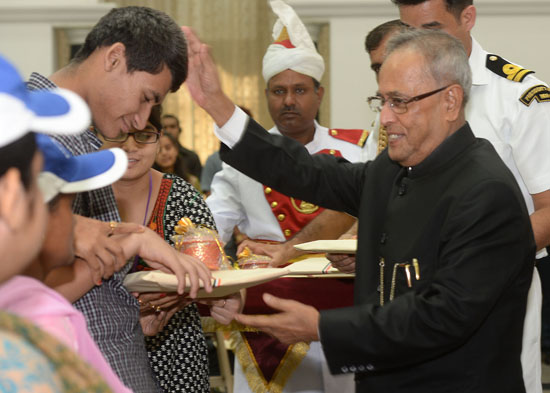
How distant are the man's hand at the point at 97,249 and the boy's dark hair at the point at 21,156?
79 centimetres

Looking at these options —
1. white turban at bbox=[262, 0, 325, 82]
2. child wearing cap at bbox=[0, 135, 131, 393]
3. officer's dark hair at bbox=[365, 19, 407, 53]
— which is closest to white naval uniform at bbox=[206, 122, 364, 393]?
white turban at bbox=[262, 0, 325, 82]

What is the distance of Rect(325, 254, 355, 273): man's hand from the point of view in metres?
2.69

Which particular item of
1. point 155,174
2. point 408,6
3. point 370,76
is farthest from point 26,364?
point 370,76

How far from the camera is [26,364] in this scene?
0.90 metres

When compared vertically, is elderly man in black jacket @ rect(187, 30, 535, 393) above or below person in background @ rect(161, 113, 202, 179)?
above

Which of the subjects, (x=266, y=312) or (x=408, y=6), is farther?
(x=266, y=312)

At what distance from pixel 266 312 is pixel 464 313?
141 centimetres

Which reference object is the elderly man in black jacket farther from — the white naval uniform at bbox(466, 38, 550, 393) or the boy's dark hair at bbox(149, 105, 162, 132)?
the white naval uniform at bbox(466, 38, 550, 393)

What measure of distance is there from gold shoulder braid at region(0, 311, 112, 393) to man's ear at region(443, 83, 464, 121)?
4.72ft

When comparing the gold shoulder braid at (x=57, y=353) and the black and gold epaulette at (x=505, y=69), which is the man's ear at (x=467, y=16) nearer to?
the black and gold epaulette at (x=505, y=69)

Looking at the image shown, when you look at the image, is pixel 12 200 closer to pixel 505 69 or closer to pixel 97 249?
pixel 97 249

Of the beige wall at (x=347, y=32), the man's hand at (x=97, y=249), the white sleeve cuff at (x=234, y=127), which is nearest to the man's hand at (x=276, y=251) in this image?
the white sleeve cuff at (x=234, y=127)

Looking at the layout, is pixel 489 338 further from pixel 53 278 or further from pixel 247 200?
pixel 247 200

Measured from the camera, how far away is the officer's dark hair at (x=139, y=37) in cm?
212
